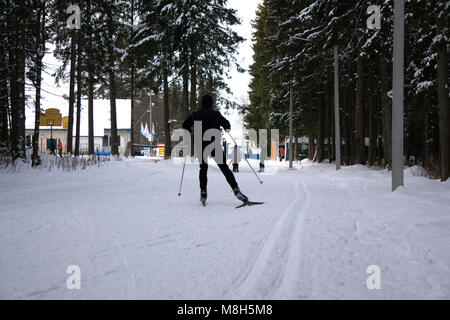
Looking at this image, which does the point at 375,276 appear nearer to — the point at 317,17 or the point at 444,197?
Result: the point at 444,197

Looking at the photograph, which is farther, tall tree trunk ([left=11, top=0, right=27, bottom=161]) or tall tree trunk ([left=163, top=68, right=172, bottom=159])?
tall tree trunk ([left=163, top=68, right=172, bottom=159])

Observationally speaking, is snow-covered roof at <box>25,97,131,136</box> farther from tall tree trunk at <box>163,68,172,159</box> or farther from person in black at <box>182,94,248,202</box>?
person in black at <box>182,94,248,202</box>

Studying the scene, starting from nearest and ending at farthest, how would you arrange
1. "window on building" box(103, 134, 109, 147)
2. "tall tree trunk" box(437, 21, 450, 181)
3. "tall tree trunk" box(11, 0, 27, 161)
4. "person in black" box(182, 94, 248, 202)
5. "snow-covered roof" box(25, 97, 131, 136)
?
"person in black" box(182, 94, 248, 202) → "tall tree trunk" box(437, 21, 450, 181) → "tall tree trunk" box(11, 0, 27, 161) → "snow-covered roof" box(25, 97, 131, 136) → "window on building" box(103, 134, 109, 147)

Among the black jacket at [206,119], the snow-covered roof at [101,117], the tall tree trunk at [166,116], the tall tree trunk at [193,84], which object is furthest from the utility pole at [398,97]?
the snow-covered roof at [101,117]

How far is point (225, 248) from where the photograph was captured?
371 cm

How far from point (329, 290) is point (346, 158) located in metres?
26.1

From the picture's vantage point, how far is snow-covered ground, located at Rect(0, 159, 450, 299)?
2615mm

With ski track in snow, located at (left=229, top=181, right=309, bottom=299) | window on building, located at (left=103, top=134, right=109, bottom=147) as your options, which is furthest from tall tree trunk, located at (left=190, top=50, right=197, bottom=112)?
window on building, located at (left=103, top=134, right=109, bottom=147)

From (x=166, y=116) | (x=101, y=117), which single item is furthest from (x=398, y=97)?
(x=101, y=117)

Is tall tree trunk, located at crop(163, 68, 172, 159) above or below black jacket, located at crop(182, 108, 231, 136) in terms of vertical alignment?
above

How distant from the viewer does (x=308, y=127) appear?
31.6m

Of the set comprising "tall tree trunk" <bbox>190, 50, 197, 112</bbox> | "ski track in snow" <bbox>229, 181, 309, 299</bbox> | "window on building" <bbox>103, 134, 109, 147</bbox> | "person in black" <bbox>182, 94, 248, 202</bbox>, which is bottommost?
"ski track in snow" <bbox>229, 181, 309, 299</bbox>

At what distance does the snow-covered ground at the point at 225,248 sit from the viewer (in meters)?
2.62

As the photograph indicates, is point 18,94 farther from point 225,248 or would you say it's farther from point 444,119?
point 444,119
